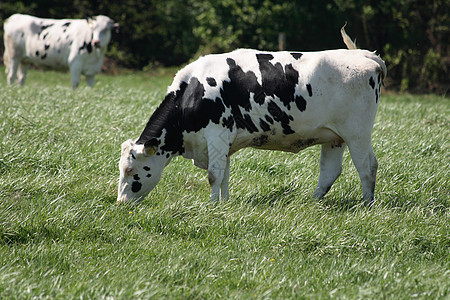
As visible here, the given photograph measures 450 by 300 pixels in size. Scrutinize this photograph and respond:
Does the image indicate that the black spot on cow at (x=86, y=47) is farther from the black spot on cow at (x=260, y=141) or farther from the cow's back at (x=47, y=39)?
the black spot on cow at (x=260, y=141)

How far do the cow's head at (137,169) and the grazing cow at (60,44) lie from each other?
8696mm

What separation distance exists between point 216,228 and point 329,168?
1.78 metres

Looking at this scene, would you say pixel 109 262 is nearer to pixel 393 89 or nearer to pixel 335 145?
pixel 335 145

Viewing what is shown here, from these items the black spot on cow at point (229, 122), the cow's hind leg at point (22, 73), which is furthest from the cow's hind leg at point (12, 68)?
the black spot on cow at point (229, 122)

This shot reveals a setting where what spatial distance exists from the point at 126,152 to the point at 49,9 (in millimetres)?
19888

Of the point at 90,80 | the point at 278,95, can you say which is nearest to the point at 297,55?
the point at 278,95

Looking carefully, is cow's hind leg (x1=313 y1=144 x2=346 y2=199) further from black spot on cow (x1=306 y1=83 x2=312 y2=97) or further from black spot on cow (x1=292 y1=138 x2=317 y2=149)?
black spot on cow (x1=306 y1=83 x2=312 y2=97)

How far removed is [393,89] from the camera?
18.8 meters

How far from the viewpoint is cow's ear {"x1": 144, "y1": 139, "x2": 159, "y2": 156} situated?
5786 millimetres

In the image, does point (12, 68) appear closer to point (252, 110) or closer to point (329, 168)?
point (252, 110)

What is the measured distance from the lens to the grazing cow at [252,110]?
5824mm

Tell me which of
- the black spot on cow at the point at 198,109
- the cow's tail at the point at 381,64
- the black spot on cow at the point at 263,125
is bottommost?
the black spot on cow at the point at 263,125

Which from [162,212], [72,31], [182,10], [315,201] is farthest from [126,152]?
[182,10]

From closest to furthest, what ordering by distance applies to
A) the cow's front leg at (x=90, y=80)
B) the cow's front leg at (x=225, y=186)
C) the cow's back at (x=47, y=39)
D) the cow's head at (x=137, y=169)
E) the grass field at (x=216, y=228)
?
the grass field at (x=216, y=228) < the cow's head at (x=137, y=169) < the cow's front leg at (x=225, y=186) < the cow's back at (x=47, y=39) < the cow's front leg at (x=90, y=80)
